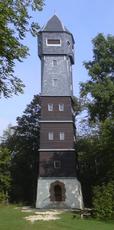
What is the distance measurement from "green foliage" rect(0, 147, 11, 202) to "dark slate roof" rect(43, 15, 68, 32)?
1303cm

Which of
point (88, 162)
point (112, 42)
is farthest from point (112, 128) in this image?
point (88, 162)

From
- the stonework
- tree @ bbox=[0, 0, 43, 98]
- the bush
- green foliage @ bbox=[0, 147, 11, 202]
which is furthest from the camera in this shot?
green foliage @ bbox=[0, 147, 11, 202]

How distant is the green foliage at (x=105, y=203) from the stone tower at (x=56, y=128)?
13.9m

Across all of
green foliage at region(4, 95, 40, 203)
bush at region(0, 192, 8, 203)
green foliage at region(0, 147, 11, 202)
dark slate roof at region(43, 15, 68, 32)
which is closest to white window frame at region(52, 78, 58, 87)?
dark slate roof at region(43, 15, 68, 32)

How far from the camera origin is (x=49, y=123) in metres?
44.5

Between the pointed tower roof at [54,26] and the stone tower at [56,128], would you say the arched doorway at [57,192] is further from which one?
the pointed tower roof at [54,26]

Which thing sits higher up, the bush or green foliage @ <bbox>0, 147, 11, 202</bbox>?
green foliage @ <bbox>0, 147, 11, 202</bbox>

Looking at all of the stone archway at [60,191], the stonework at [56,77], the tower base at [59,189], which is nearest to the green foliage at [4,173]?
the tower base at [59,189]

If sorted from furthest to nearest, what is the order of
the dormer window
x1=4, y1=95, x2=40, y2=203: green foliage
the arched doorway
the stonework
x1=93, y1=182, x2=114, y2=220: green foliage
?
1. x1=4, y1=95, x2=40, y2=203: green foliage
2. the dormer window
3. the stonework
4. the arched doorway
5. x1=93, y1=182, x2=114, y2=220: green foliage

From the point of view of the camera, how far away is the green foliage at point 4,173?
1813 inches

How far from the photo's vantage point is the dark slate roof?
47.5m

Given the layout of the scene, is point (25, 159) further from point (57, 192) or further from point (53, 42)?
point (53, 42)

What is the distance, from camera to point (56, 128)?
44.3 meters

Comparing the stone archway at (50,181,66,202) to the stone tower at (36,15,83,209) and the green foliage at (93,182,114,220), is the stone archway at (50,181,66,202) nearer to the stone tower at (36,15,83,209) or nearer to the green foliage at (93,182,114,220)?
the stone tower at (36,15,83,209)
